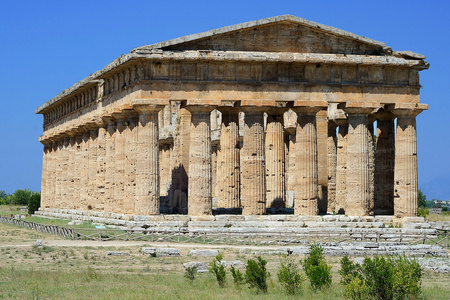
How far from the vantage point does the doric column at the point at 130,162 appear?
4678 centimetres

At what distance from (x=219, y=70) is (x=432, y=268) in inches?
696

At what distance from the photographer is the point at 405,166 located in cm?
4700

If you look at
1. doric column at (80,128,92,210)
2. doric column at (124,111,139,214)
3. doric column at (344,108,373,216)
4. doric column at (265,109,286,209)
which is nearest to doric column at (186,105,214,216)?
doric column at (124,111,139,214)

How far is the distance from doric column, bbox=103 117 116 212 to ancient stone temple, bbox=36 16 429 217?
68 mm

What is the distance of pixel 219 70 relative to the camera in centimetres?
4522

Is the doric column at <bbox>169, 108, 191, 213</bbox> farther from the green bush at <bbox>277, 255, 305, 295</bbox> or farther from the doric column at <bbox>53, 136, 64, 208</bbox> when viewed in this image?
the green bush at <bbox>277, 255, 305, 295</bbox>

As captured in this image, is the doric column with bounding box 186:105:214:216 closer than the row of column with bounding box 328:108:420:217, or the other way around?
the doric column with bounding box 186:105:214:216

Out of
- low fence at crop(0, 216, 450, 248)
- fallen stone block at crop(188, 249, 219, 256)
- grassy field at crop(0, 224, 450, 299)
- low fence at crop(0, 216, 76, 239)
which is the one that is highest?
low fence at crop(0, 216, 76, 239)

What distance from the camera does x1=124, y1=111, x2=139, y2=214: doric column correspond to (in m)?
46.8

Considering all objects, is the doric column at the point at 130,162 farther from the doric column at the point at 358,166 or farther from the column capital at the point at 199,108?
the doric column at the point at 358,166

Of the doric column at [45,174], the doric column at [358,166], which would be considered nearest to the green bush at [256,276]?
the doric column at [358,166]

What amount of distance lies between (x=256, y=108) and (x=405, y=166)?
8.76 meters

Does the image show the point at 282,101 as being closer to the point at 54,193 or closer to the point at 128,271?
the point at 128,271

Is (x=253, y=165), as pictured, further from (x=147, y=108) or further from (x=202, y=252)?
(x=202, y=252)
